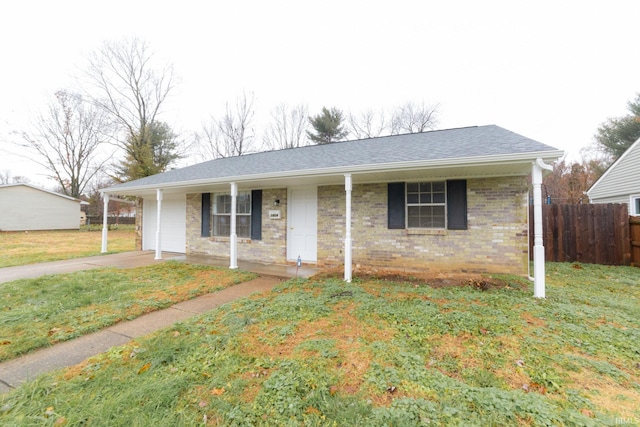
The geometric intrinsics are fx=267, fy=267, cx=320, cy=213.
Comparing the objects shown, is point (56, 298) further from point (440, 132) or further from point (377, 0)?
point (377, 0)

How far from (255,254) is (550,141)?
26.2 meters

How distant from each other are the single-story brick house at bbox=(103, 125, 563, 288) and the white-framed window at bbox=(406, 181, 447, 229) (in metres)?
0.02

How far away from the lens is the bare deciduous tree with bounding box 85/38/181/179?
19.2 meters

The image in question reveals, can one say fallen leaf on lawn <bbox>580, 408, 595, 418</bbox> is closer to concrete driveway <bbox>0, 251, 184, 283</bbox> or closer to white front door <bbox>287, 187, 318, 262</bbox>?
white front door <bbox>287, 187, 318, 262</bbox>

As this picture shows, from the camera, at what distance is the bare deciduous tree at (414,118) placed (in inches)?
918

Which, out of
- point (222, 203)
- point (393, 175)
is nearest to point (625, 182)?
point (393, 175)

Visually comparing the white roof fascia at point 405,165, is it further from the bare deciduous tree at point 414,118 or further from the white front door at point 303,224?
the bare deciduous tree at point 414,118

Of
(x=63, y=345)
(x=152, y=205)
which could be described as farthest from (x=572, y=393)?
(x=152, y=205)

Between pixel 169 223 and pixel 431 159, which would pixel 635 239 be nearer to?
pixel 431 159

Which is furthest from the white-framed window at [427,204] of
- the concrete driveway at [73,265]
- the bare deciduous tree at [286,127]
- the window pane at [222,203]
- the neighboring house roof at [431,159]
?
the bare deciduous tree at [286,127]

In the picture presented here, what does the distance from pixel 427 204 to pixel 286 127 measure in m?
20.9

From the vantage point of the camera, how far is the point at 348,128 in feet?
78.1

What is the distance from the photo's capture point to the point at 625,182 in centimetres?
1066

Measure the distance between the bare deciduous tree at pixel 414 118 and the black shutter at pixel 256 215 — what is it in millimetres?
18793
